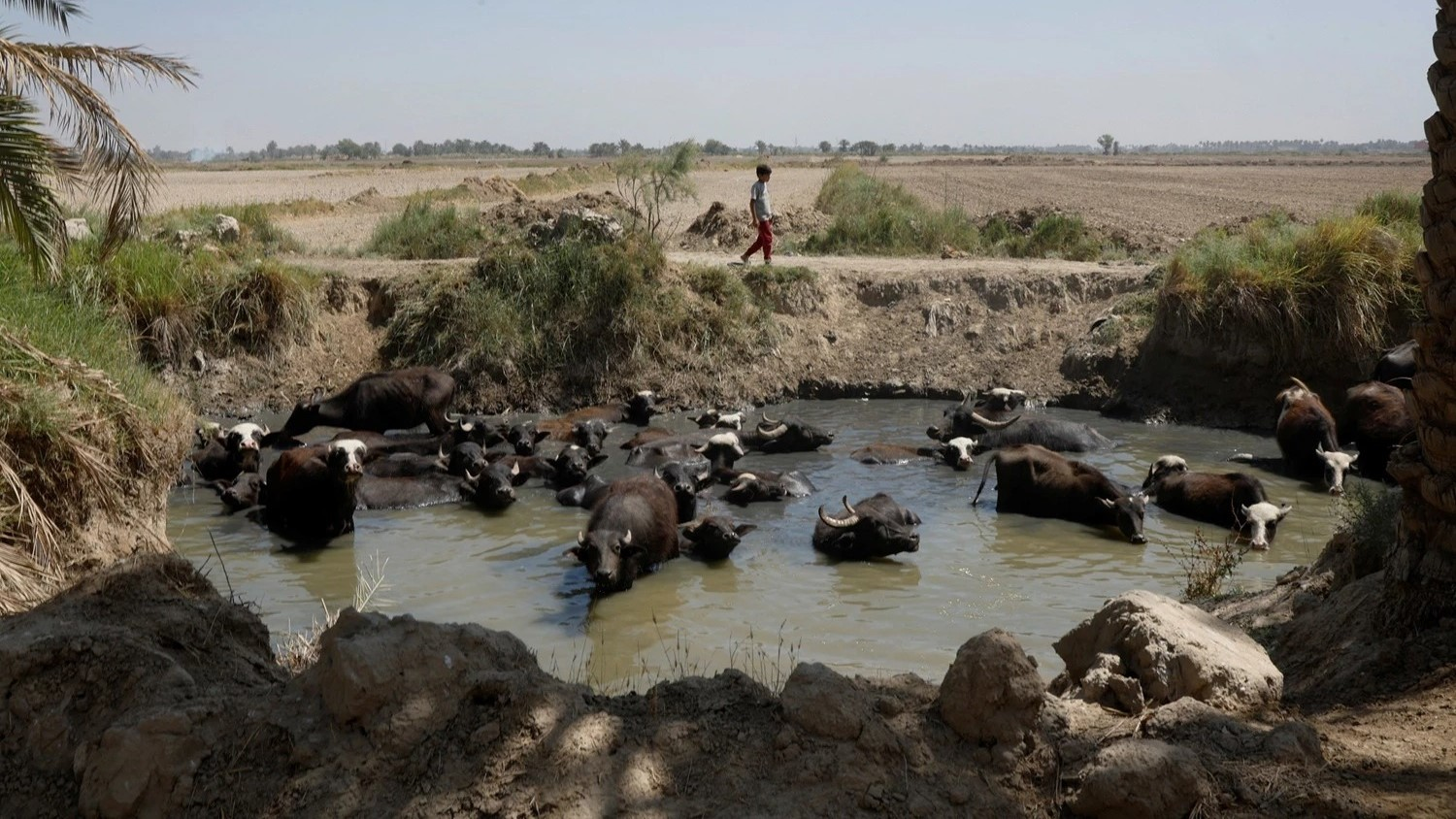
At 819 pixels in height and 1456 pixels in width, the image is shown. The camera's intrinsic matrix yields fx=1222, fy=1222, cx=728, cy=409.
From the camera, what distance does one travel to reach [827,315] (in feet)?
67.5

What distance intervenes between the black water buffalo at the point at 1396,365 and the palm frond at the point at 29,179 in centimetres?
1434

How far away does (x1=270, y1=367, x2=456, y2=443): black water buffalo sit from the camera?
1614 centimetres

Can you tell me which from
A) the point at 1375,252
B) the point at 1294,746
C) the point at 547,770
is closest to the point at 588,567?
the point at 547,770

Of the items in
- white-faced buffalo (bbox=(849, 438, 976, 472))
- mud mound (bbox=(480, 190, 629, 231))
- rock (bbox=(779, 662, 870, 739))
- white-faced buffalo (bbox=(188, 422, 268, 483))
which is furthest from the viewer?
mud mound (bbox=(480, 190, 629, 231))

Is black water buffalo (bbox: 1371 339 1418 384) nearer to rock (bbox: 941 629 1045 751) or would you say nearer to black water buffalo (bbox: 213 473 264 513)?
rock (bbox: 941 629 1045 751)

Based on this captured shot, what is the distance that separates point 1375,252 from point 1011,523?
8369 millimetres

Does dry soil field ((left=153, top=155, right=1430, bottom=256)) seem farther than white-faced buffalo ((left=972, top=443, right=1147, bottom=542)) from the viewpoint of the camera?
Yes

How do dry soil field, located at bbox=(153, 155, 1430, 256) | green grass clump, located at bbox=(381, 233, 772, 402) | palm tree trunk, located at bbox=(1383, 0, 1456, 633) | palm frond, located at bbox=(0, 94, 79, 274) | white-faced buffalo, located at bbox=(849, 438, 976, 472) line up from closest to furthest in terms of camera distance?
palm tree trunk, located at bbox=(1383, 0, 1456, 633), palm frond, located at bbox=(0, 94, 79, 274), white-faced buffalo, located at bbox=(849, 438, 976, 472), green grass clump, located at bbox=(381, 233, 772, 402), dry soil field, located at bbox=(153, 155, 1430, 256)

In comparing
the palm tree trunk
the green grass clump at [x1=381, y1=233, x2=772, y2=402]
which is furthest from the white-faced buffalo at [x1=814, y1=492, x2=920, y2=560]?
the green grass clump at [x1=381, y1=233, x2=772, y2=402]

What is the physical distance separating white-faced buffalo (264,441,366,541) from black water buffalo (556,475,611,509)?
220 centimetres

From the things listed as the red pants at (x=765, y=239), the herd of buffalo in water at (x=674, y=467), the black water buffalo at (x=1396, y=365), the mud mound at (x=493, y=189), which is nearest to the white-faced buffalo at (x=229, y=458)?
the herd of buffalo in water at (x=674, y=467)

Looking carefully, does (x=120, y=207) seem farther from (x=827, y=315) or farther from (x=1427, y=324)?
(x=827, y=315)

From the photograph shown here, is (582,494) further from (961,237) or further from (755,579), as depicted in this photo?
(961,237)

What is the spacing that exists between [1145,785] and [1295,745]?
0.71 m
